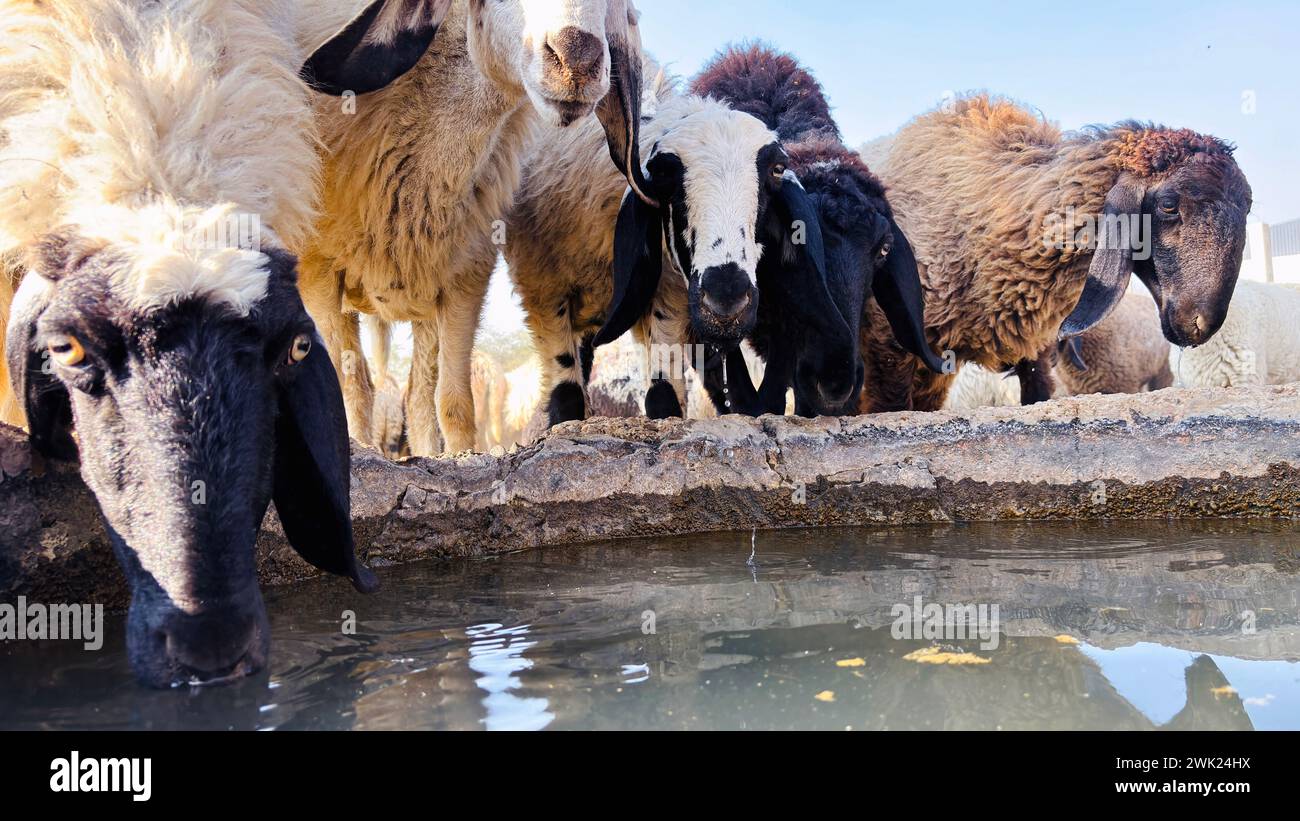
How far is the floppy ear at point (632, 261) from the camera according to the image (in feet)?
15.9

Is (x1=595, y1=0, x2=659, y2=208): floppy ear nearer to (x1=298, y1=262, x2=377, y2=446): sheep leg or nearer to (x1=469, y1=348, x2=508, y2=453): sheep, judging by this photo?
(x1=298, y1=262, x2=377, y2=446): sheep leg

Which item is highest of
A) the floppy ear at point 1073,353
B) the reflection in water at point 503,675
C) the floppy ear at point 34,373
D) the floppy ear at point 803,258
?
the floppy ear at point 803,258

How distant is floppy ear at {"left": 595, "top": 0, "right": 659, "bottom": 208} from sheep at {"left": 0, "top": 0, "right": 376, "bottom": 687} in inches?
70.2

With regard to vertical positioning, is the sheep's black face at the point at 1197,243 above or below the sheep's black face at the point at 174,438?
above

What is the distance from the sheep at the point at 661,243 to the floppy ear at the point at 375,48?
44.6 inches

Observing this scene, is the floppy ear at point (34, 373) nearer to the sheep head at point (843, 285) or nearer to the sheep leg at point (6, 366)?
the sheep leg at point (6, 366)

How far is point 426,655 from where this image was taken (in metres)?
2.38

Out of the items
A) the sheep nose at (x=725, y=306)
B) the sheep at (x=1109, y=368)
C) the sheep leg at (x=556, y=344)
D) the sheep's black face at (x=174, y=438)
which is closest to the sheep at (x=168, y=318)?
the sheep's black face at (x=174, y=438)

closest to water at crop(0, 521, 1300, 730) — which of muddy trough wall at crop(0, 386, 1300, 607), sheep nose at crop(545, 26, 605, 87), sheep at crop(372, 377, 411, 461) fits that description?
muddy trough wall at crop(0, 386, 1300, 607)

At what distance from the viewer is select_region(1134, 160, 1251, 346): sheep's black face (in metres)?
5.52
